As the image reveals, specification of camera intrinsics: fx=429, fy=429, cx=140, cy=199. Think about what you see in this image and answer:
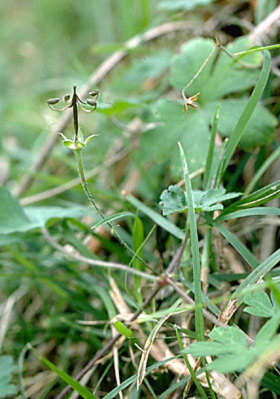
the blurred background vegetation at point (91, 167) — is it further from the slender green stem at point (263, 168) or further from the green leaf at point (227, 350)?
the green leaf at point (227, 350)

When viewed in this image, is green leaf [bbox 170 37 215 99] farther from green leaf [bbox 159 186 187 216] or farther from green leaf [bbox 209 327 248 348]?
green leaf [bbox 209 327 248 348]

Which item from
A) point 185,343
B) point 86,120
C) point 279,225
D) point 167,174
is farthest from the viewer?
point 86,120

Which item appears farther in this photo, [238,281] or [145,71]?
[145,71]

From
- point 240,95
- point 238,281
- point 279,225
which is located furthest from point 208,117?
point 238,281

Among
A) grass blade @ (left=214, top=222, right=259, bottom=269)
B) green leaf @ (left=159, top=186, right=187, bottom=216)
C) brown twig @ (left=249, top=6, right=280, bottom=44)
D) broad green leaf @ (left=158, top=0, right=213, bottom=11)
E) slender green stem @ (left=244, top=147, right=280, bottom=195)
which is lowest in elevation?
grass blade @ (left=214, top=222, right=259, bottom=269)

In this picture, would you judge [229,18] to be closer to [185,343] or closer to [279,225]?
[279,225]

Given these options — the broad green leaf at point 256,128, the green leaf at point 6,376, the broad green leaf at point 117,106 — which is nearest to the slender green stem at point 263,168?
the broad green leaf at point 256,128

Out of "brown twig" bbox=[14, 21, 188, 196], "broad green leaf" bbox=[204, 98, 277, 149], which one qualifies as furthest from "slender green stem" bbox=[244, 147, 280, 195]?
"brown twig" bbox=[14, 21, 188, 196]
